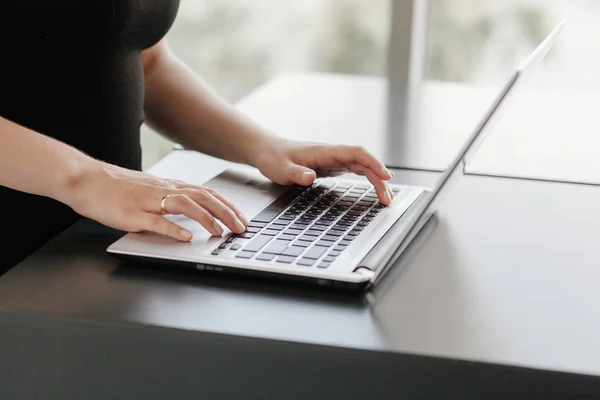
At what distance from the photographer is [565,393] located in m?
0.75

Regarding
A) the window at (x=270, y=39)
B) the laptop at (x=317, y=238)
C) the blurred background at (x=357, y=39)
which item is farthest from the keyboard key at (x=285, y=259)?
the window at (x=270, y=39)

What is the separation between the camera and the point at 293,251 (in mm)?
938

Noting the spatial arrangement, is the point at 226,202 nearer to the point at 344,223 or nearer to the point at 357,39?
the point at 344,223

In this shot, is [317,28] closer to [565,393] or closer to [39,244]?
[39,244]

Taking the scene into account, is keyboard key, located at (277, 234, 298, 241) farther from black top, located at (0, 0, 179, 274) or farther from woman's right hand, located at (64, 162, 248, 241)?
black top, located at (0, 0, 179, 274)

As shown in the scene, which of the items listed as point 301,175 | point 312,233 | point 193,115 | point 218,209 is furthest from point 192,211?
point 193,115

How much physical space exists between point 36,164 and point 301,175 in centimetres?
34

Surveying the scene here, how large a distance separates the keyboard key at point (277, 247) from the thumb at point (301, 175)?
221 millimetres

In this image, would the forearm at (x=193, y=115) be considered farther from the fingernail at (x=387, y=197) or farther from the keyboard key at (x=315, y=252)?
the keyboard key at (x=315, y=252)

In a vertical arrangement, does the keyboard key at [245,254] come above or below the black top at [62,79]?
below

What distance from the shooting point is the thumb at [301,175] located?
1177 mm

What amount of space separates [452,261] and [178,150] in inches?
23.2

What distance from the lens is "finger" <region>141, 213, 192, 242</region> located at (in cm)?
96

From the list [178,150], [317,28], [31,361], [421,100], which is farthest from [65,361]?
[317,28]
